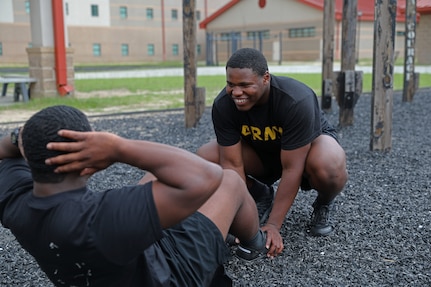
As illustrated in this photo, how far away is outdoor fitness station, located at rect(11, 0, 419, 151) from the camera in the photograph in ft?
17.7

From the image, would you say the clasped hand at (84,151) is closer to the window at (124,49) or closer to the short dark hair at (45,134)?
the short dark hair at (45,134)

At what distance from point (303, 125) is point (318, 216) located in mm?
703

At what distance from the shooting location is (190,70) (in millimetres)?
7355

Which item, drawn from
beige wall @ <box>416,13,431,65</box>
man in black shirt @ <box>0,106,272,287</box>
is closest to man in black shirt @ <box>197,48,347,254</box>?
man in black shirt @ <box>0,106,272,287</box>

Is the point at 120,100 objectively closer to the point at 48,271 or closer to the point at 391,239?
the point at 391,239

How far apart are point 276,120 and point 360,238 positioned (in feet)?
3.07

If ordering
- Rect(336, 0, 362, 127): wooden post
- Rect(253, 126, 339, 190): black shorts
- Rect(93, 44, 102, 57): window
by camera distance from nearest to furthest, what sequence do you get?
Rect(253, 126, 339, 190): black shorts < Rect(336, 0, 362, 127): wooden post < Rect(93, 44, 102, 57): window

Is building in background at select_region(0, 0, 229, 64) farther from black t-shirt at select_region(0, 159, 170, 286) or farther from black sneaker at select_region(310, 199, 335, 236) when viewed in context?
black t-shirt at select_region(0, 159, 170, 286)

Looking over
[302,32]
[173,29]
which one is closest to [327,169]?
[302,32]

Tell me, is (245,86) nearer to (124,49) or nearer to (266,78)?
(266,78)

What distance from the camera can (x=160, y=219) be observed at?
1.62 m

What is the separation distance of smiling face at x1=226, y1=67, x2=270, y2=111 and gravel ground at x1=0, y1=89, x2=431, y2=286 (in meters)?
0.90

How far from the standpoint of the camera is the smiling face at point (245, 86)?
282cm

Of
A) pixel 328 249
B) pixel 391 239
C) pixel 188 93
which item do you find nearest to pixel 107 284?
pixel 328 249
